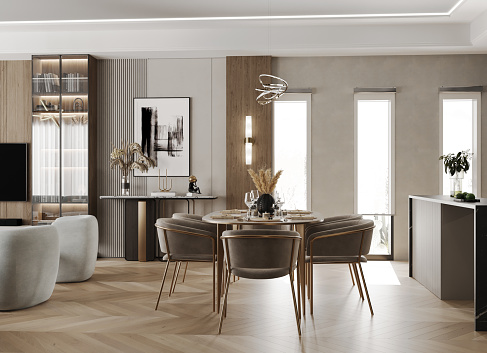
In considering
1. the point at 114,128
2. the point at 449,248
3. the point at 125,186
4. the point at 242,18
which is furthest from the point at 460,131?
the point at 114,128

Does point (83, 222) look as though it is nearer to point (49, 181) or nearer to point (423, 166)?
point (49, 181)

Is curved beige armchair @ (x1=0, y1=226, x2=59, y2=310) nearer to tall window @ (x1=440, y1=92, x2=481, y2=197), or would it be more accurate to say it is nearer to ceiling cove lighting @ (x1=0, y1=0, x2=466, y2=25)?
ceiling cove lighting @ (x1=0, y1=0, x2=466, y2=25)

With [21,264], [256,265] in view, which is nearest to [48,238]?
[21,264]

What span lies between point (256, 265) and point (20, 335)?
1.89m

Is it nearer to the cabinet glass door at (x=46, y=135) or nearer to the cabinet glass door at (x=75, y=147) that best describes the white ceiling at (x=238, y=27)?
the cabinet glass door at (x=46, y=135)

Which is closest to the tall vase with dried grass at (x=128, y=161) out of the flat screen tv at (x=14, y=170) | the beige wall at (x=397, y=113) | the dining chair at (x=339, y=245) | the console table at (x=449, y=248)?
the flat screen tv at (x=14, y=170)

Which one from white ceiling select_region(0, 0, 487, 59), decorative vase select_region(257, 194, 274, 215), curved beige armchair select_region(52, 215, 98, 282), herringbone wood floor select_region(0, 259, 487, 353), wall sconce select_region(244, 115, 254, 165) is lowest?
herringbone wood floor select_region(0, 259, 487, 353)

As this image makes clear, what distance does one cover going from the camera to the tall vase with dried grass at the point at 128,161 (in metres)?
6.86

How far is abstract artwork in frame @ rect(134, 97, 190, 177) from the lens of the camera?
709cm

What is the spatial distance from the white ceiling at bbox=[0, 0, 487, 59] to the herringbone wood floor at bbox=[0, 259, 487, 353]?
11.1 feet

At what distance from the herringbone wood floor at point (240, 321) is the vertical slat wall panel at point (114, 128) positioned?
182 cm

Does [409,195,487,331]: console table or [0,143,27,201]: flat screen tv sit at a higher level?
[0,143,27,201]: flat screen tv

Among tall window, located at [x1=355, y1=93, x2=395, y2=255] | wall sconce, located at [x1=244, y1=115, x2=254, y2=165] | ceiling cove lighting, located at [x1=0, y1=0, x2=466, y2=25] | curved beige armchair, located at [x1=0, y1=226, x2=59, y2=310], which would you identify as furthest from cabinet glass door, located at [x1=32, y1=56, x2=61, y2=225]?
tall window, located at [x1=355, y1=93, x2=395, y2=255]

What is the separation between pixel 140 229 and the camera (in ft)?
22.2
